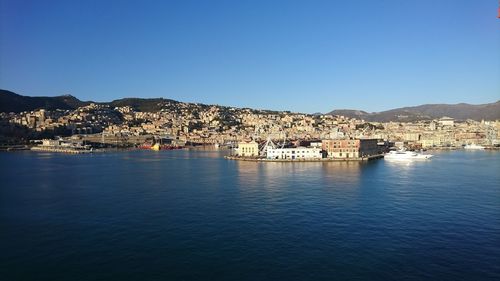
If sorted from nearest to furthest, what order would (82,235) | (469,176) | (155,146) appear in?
(82,235)
(469,176)
(155,146)

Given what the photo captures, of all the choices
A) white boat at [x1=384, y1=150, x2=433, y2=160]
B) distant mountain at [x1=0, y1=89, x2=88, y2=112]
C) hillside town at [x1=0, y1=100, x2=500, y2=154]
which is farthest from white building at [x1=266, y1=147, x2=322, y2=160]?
distant mountain at [x1=0, y1=89, x2=88, y2=112]

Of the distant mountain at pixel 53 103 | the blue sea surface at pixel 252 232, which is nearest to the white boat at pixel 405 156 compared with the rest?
the blue sea surface at pixel 252 232

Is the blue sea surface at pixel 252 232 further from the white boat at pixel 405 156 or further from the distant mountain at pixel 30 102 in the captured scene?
the distant mountain at pixel 30 102

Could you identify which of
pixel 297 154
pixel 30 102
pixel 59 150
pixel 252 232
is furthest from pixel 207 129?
pixel 252 232

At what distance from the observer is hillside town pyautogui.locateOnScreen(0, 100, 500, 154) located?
62875 mm

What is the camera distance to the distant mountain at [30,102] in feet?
297

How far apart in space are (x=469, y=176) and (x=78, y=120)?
74816 mm

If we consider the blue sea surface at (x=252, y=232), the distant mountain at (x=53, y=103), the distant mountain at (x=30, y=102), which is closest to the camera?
the blue sea surface at (x=252, y=232)

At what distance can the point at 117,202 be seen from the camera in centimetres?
1487

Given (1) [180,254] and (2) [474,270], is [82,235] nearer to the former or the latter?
(1) [180,254]

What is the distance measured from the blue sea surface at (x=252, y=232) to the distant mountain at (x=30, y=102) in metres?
84.2

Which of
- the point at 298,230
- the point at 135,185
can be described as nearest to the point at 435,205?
the point at 298,230

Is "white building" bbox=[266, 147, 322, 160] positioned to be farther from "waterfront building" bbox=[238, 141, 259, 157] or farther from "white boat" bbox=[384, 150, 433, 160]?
"white boat" bbox=[384, 150, 433, 160]

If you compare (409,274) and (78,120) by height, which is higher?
(78,120)
